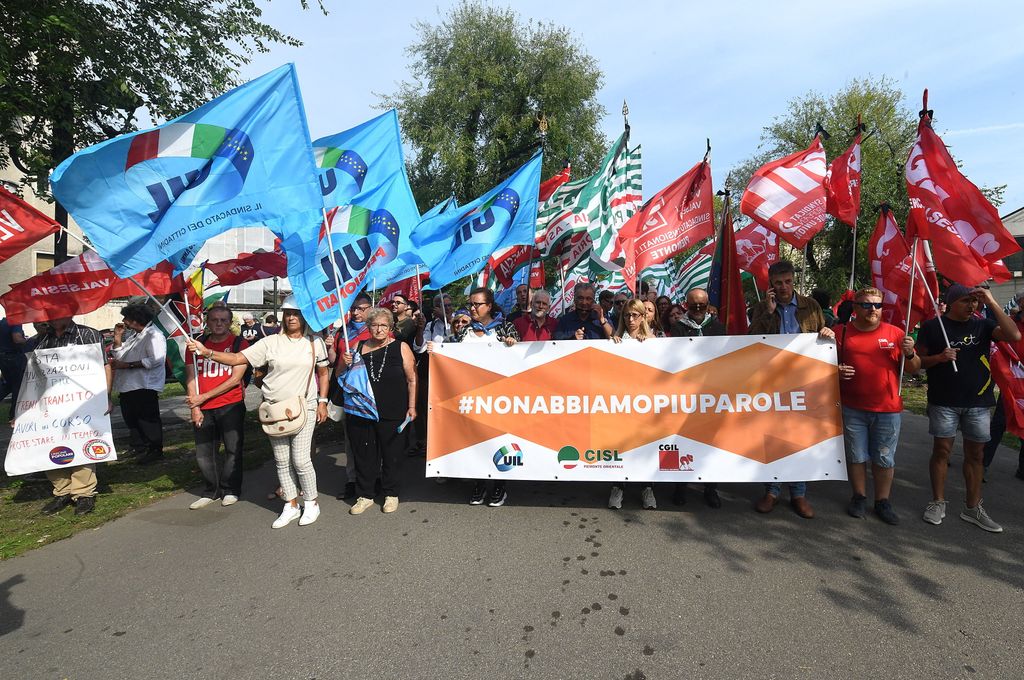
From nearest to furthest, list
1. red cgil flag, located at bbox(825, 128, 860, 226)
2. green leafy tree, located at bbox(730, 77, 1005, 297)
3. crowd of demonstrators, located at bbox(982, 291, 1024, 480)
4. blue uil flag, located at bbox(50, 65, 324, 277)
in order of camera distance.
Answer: blue uil flag, located at bbox(50, 65, 324, 277)
crowd of demonstrators, located at bbox(982, 291, 1024, 480)
red cgil flag, located at bbox(825, 128, 860, 226)
green leafy tree, located at bbox(730, 77, 1005, 297)

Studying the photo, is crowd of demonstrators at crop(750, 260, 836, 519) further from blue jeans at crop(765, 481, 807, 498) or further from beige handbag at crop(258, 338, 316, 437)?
beige handbag at crop(258, 338, 316, 437)

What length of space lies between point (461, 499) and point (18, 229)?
429 centimetres

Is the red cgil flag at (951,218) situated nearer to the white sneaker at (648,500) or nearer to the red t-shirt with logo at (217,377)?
the white sneaker at (648,500)

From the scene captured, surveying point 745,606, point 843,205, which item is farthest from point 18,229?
point 843,205

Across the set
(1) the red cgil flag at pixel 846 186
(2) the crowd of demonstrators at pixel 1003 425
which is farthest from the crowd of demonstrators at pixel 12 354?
(2) the crowd of demonstrators at pixel 1003 425

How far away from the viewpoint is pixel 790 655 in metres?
2.74

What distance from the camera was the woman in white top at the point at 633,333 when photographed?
4.79 m

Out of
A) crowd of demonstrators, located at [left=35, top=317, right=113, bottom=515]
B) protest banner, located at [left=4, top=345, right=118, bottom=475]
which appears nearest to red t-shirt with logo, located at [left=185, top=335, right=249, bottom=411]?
protest banner, located at [left=4, top=345, right=118, bottom=475]

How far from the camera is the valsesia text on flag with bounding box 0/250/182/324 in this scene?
5395mm

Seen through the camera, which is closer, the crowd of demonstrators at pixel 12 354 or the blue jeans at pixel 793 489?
the blue jeans at pixel 793 489

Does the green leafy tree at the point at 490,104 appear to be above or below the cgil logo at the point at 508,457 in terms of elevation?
above

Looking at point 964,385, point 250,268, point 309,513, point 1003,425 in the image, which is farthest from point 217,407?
point 1003,425

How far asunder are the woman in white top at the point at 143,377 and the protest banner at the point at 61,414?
5.61ft

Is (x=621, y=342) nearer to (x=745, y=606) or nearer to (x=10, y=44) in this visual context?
(x=745, y=606)
